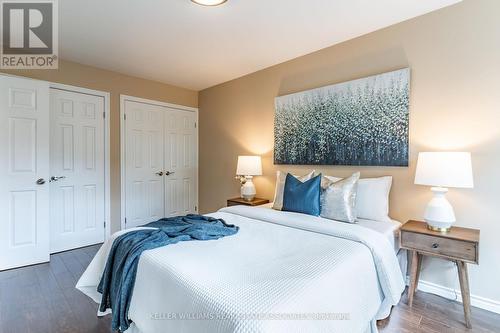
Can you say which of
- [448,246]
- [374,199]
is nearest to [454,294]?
[448,246]

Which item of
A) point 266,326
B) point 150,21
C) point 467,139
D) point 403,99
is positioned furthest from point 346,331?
point 150,21

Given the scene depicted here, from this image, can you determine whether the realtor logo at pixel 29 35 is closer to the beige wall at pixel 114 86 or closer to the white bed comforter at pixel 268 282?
the beige wall at pixel 114 86

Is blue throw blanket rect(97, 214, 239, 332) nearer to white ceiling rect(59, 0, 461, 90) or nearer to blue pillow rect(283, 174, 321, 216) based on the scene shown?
blue pillow rect(283, 174, 321, 216)

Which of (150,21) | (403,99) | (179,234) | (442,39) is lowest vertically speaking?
(179,234)

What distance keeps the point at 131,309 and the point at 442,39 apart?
307 cm

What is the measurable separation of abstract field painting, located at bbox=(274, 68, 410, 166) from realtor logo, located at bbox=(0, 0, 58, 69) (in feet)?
8.21

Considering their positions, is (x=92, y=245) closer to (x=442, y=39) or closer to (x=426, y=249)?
(x=426, y=249)

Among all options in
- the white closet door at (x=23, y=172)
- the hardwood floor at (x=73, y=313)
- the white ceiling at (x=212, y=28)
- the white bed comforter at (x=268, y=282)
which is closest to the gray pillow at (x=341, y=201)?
the white bed comforter at (x=268, y=282)

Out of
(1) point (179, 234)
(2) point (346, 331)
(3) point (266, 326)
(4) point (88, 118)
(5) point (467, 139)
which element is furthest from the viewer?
(4) point (88, 118)

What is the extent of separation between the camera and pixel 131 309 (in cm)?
148

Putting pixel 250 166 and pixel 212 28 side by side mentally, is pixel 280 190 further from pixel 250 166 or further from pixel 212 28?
pixel 212 28

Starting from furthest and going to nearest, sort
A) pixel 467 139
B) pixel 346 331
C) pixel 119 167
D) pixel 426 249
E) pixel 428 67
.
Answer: pixel 119 167 < pixel 428 67 < pixel 467 139 < pixel 426 249 < pixel 346 331

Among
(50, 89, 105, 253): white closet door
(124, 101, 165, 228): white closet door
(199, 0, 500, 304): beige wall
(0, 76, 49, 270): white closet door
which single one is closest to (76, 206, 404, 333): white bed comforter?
(199, 0, 500, 304): beige wall

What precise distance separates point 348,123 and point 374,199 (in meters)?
0.85
